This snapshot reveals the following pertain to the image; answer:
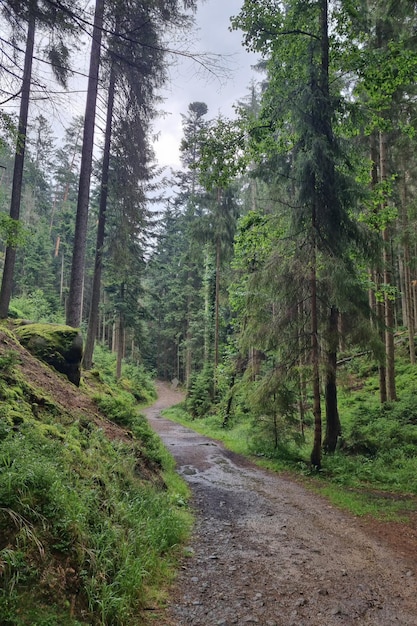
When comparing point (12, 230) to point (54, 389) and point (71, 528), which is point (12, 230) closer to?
point (54, 389)

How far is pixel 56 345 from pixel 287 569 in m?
7.36

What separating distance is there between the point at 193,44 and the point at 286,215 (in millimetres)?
6442

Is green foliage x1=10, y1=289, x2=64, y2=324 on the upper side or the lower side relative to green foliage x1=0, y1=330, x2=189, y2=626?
upper

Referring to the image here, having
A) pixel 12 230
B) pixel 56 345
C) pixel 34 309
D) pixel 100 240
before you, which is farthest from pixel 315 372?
pixel 34 309

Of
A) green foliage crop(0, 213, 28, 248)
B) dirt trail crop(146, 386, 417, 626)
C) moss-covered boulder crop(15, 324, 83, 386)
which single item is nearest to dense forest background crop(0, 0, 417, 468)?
green foliage crop(0, 213, 28, 248)

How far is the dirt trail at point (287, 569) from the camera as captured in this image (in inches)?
137

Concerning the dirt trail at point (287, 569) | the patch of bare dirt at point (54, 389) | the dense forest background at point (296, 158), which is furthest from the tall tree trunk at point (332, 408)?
the patch of bare dirt at point (54, 389)

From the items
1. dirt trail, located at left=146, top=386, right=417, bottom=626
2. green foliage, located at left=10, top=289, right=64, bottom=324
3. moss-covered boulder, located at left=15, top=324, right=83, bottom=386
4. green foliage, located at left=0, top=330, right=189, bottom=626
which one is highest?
green foliage, located at left=10, top=289, right=64, bottom=324

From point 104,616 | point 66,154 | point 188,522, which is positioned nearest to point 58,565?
point 104,616

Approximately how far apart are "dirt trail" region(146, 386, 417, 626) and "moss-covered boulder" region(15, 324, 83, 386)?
4.73 m

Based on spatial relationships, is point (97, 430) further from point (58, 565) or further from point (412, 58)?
point (412, 58)

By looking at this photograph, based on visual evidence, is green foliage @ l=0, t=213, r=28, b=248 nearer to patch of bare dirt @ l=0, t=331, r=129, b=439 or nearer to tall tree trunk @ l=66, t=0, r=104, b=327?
patch of bare dirt @ l=0, t=331, r=129, b=439

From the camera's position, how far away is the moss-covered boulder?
357 inches

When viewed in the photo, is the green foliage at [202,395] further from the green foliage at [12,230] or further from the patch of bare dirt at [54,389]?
the green foliage at [12,230]
